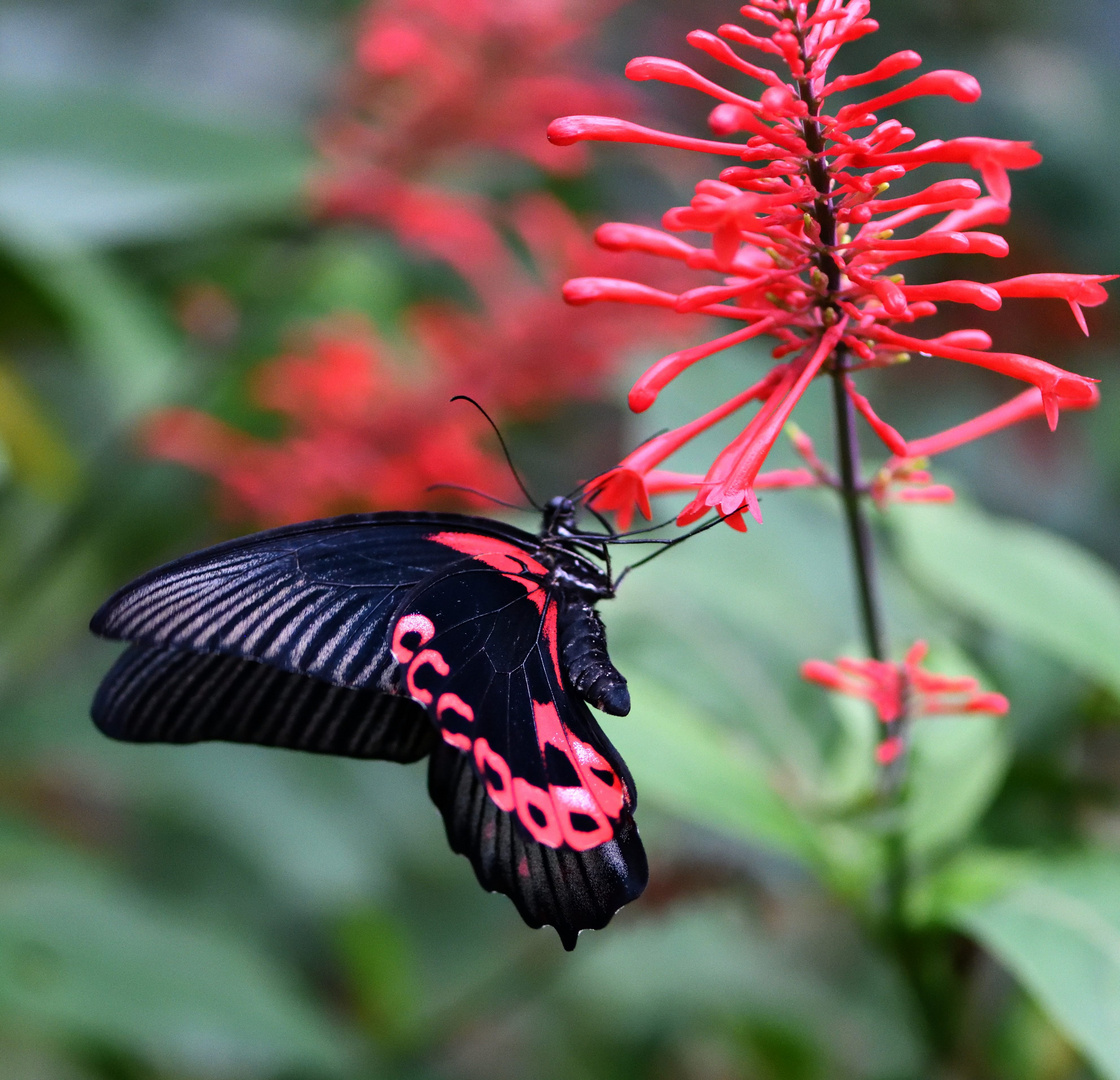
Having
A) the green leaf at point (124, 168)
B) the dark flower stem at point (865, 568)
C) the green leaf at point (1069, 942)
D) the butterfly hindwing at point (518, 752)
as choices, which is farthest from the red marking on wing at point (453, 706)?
the green leaf at point (124, 168)

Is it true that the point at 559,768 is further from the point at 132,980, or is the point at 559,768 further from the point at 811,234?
the point at 132,980

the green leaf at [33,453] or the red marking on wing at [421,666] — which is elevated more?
the red marking on wing at [421,666]

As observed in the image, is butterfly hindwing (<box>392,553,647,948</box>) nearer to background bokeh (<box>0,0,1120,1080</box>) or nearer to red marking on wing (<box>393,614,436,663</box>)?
red marking on wing (<box>393,614,436,663</box>)

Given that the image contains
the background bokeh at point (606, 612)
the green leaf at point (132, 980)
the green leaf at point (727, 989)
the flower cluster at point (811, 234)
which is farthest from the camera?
the green leaf at point (727, 989)

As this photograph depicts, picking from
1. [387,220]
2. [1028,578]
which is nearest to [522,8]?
[387,220]

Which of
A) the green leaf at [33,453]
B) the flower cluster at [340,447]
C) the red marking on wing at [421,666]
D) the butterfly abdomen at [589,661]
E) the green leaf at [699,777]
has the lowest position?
the green leaf at [33,453]

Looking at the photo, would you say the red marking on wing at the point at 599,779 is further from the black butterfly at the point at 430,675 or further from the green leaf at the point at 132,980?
the green leaf at the point at 132,980

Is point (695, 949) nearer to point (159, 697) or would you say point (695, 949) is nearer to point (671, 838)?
point (671, 838)
